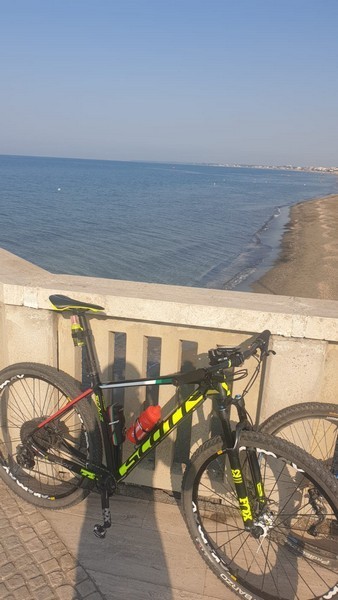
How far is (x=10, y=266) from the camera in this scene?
13.4ft

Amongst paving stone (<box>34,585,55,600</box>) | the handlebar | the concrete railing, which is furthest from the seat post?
paving stone (<box>34,585,55,600</box>)

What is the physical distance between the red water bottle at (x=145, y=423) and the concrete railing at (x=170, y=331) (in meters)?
0.46

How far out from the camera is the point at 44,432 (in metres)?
3.58

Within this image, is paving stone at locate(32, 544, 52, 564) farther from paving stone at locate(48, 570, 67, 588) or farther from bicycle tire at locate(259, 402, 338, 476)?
bicycle tire at locate(259, 402, 338, 476)

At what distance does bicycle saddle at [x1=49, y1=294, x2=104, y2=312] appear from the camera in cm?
319

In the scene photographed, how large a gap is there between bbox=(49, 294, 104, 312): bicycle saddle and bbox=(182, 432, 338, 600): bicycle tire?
111 centimetres

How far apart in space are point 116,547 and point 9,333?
1701 millimetres

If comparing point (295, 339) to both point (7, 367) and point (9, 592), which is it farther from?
point (9, 592)

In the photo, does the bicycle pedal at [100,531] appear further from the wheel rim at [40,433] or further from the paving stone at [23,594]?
the paving stone at [23,594]

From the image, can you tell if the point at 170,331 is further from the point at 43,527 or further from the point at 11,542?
the point at 11,542

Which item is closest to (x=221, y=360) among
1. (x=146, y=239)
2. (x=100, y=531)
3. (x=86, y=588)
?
(x=100, y=531)

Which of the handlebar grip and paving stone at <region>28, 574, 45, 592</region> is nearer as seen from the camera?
the handlebar grip

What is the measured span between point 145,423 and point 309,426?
109 centimetres

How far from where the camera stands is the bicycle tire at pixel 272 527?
2.79 metres
